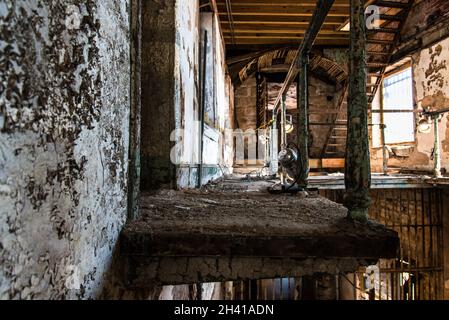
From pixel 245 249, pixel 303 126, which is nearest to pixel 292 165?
pixel 303 126

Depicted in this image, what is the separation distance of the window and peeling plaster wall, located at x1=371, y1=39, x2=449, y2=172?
56 cm

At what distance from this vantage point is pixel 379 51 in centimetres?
851

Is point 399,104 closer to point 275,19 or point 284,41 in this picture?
point 284,41

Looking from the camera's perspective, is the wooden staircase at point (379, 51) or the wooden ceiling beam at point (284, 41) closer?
the wooden staircase at point (379, 51)

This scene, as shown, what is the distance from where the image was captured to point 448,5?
21.1ft

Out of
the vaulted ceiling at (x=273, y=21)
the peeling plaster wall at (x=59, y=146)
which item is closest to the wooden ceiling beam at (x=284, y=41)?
the vaulted ceiling at (x=273, y=21)

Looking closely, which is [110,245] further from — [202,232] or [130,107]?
[130,107]

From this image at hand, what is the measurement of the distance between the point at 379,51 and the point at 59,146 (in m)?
9.95

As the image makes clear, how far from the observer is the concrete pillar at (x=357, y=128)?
1316 millimetres

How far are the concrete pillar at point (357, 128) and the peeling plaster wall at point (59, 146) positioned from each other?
110 centimetres

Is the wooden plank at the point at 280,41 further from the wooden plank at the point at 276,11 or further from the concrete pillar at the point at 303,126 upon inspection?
the concrete pillar at the point at 303,126

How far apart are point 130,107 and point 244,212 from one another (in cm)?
90

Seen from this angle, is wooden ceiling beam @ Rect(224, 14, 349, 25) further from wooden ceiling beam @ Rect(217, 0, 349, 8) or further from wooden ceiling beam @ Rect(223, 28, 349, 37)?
wooden ceiling beam @ Rect(217, 0, 349, 8)

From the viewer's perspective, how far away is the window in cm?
823
